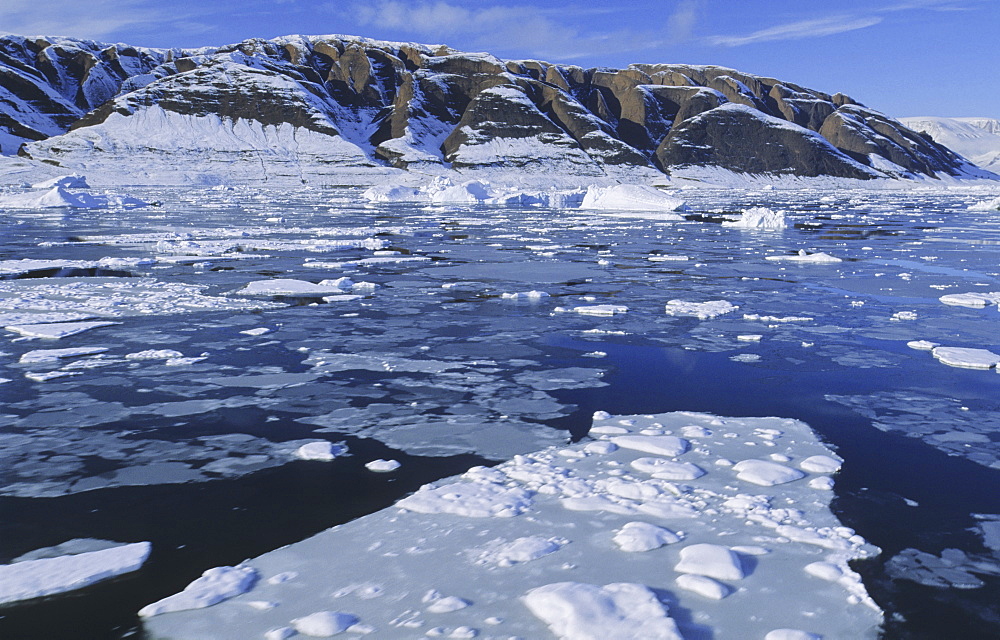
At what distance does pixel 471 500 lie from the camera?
380cm

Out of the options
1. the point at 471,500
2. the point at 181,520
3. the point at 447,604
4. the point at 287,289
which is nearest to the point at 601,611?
the point at 447,604

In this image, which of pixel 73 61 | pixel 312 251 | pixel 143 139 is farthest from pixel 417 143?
pixel 312 251

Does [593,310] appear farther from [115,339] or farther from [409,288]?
[115,339]

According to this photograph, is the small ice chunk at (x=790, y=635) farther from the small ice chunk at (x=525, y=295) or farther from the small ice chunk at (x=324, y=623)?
the small ice chunk at (x=525, y=295)

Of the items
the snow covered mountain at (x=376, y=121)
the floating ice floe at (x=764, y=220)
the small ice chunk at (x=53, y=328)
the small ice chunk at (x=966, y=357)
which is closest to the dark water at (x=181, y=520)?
the small ice chunk at (x=53, y=328)

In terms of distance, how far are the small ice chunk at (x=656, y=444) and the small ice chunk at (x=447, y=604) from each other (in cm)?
206

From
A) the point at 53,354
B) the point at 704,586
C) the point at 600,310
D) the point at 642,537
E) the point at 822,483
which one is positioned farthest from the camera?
the point at 600,310

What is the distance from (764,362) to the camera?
22.8 feet

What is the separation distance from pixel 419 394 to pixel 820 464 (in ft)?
10.2

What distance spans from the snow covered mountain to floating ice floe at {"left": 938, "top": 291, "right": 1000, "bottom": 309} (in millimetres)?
92470

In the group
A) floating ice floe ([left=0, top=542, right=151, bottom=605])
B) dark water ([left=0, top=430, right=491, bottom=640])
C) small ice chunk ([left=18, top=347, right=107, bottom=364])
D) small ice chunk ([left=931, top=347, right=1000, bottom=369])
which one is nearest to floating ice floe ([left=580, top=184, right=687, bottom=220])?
small ice chunk ([left=931, top=347, right=1000, bottom=369])

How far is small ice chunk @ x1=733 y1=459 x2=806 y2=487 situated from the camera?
4.06m

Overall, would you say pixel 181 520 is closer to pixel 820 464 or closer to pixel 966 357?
pixel 820 464

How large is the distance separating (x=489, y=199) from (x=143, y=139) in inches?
3127
